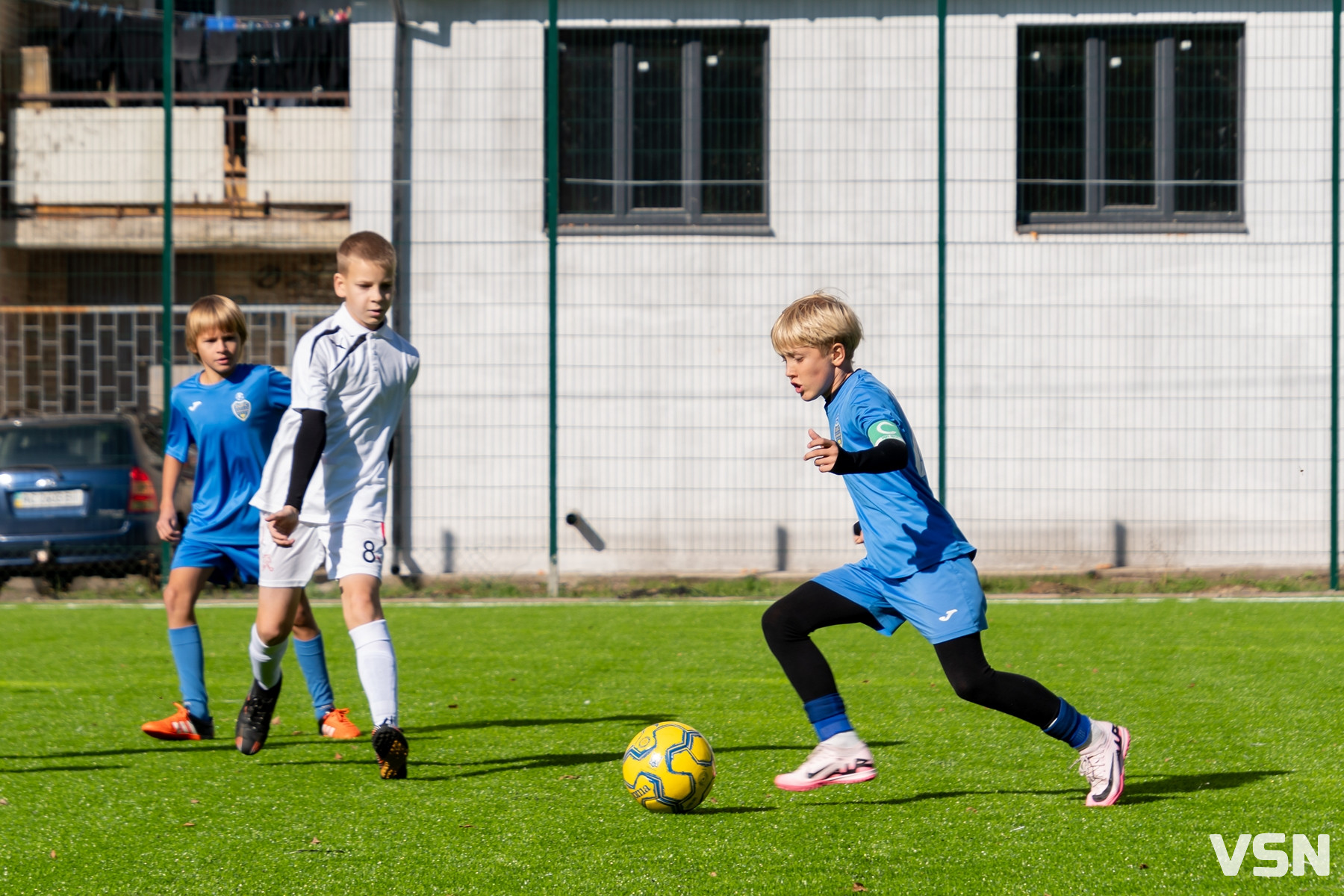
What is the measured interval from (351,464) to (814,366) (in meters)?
1.57

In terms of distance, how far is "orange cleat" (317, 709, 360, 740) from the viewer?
4.97 meters

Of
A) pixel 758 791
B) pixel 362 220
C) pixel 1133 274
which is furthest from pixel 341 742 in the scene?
pixel 1133 274

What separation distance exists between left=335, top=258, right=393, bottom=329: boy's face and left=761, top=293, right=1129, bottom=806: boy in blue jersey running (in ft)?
4.33

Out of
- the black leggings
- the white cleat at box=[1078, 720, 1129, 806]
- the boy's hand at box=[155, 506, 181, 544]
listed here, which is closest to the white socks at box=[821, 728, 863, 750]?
the black leggings

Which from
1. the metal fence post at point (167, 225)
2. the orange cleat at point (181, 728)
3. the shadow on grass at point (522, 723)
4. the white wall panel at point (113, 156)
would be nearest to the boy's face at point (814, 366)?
the shadow on grass at point (522, 723)

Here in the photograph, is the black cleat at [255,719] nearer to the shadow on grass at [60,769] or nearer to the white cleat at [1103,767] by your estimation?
the shadow on grass at [60,769]

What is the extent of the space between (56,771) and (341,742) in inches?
38.0

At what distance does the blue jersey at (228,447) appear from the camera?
496cm

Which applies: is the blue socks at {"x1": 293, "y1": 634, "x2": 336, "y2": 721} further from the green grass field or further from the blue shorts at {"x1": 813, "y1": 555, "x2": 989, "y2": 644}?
the blue shorts at {"x1": 813, "y1": 555, "x2": 989, "y2": 644}

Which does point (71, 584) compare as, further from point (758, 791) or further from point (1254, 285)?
point (1254, 285)

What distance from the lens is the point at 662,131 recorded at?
35.5 ft

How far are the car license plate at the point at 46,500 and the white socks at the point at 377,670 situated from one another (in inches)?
232

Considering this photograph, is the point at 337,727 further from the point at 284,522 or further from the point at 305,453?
the point at 305,453

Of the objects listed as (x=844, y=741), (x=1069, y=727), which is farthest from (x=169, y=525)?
(x=1069, y=727)
